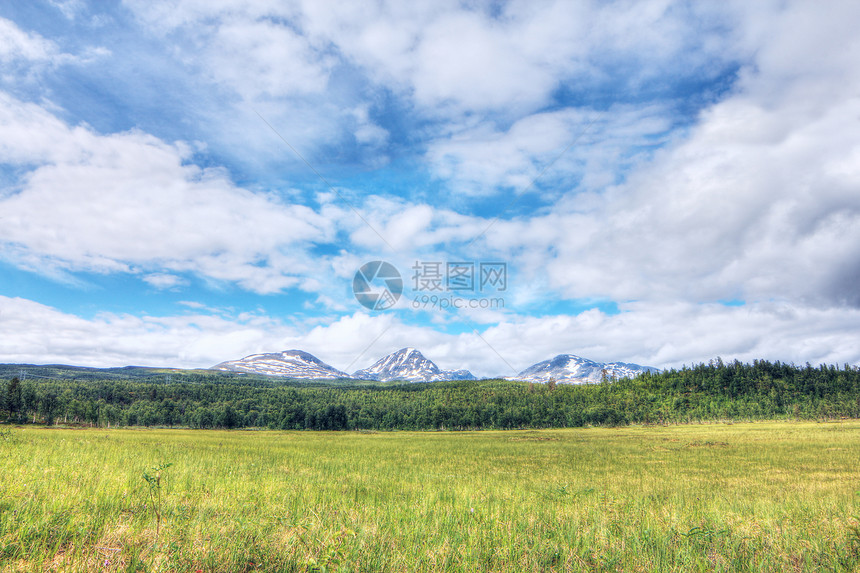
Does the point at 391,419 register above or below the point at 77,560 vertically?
below

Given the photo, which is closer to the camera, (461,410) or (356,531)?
(356,531)

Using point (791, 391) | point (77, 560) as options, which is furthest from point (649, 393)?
point (77, 560)

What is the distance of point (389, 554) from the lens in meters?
6.07

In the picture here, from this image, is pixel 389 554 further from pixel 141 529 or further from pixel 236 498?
pixel 236 498

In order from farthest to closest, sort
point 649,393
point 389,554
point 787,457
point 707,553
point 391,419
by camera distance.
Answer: point 649,393
point 391,419
point 787,457
point 707,553
point 389,554

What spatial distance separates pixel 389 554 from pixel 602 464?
29.0m

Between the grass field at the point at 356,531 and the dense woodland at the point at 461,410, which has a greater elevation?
the grass field at the point at 356,531

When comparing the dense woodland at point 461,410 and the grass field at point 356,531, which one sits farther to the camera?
the dense woodland at point 461,410

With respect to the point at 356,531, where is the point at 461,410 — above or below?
below

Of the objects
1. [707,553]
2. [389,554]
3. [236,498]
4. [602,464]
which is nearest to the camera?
[389,554]

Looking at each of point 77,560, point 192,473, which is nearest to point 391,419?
point 192,473

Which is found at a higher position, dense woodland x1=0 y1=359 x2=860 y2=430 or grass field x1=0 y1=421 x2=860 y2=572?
grass field x1=0 y1=421 x2=860 y2=572

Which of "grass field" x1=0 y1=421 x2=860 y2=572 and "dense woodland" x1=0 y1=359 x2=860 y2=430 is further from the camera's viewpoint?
"dense woodland" x1=0 y1=359 x2=860 y2=430

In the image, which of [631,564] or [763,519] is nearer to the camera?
[631,564]
